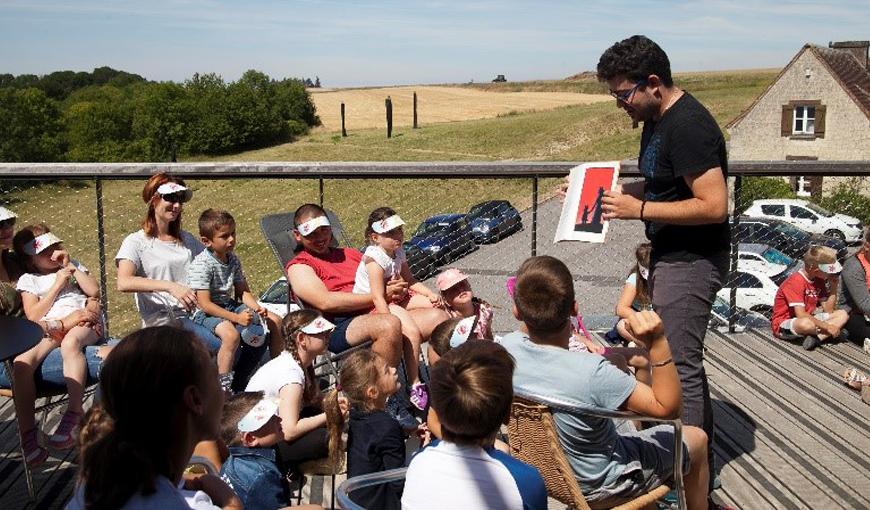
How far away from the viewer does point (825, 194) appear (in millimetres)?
34938

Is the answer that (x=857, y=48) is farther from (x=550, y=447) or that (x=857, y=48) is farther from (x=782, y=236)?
(x=550, y=447)

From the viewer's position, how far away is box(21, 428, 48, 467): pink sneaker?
387 centimetres

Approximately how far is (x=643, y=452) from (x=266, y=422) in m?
1.29

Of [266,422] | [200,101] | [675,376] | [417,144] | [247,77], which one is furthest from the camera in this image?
[247,77]

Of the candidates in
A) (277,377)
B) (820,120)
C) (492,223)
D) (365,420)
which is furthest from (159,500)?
(820,120)

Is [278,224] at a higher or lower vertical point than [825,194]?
higher

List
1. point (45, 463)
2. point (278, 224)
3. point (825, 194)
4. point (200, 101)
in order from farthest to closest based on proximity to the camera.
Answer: point (200, 101), point (825, 194), point (278, 224), point (45, 463)

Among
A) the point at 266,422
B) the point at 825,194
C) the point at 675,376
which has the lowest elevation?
the point at 825,194

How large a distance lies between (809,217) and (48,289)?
84.0 ft

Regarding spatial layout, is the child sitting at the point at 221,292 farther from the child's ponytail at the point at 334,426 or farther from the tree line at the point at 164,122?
the tree line at the point at 164,122

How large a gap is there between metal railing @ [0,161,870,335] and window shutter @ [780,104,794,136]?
1604 centimetres

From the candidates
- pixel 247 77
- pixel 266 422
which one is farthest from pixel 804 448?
pixel 247 77

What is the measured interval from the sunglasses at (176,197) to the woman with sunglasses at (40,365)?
1.93 ft

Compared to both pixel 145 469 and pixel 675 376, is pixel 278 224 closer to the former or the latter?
pixel 675 376
